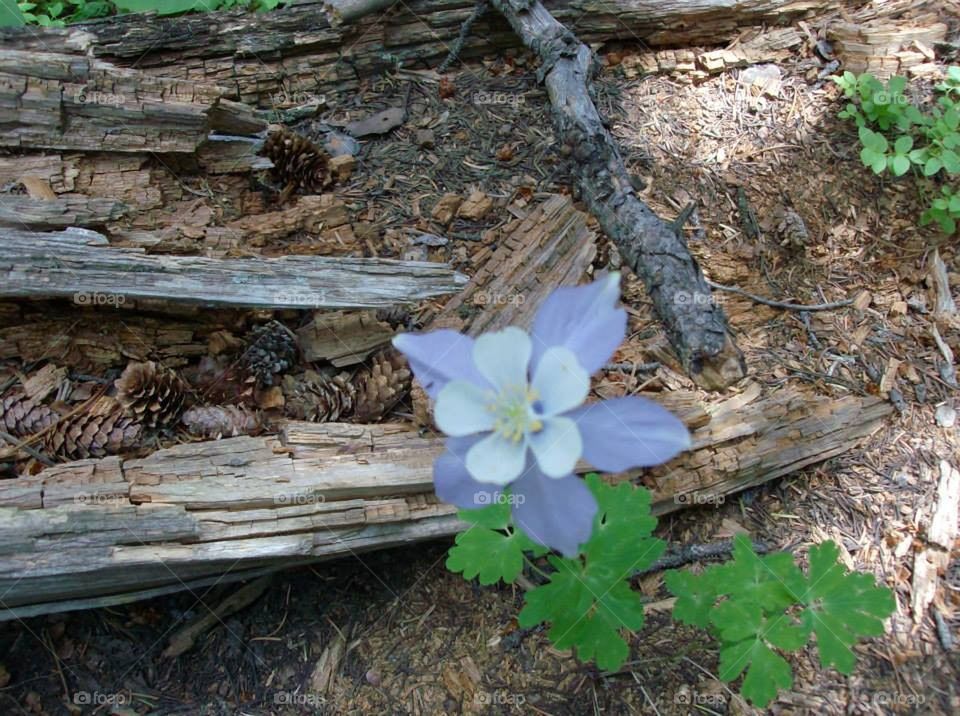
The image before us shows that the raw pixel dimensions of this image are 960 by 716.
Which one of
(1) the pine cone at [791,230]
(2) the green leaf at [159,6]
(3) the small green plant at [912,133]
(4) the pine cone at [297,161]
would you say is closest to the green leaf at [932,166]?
(3) the small green plant at [912,133]

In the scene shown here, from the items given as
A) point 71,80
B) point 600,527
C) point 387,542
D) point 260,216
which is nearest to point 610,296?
point 600,527

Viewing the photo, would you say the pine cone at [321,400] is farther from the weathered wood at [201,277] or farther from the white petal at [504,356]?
the white petal at [504,356]

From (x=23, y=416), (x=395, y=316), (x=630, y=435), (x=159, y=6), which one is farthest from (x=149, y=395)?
(x=159, y=6)

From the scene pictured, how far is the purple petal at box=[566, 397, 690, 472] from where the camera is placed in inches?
53.9

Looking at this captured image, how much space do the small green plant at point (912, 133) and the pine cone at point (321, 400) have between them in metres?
2.29

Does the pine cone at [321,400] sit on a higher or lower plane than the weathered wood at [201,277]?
lower

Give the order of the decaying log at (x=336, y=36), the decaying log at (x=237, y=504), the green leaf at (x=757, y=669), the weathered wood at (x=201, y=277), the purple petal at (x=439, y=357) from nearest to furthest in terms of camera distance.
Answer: the purple petal at (x=439, y=357) → the green leaf at (x=757, y=669) → the decaying log at (x=237, y=504) → the weathered wood at (x=201, y=277) → the decaying log at (x=336, y=36)

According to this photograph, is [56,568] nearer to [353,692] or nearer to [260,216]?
[353,692]

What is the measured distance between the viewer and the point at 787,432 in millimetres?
2406

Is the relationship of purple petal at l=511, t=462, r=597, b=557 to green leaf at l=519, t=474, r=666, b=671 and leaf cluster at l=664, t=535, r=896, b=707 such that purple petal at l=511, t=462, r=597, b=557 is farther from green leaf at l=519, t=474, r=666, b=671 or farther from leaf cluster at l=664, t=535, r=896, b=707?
leaf cluster at l=664, t=535, r=896, b=707

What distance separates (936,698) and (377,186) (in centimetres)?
266

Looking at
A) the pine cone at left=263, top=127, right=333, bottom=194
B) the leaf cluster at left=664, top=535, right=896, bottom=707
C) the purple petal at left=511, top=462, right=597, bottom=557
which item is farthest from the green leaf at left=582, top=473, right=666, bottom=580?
the pine cone at left=263, top=127, right=333, bottom=194

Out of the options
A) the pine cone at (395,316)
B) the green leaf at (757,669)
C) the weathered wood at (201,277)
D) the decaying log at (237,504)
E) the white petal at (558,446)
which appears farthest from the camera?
the pine cone at (395,316)

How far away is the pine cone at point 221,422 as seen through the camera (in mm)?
2359
